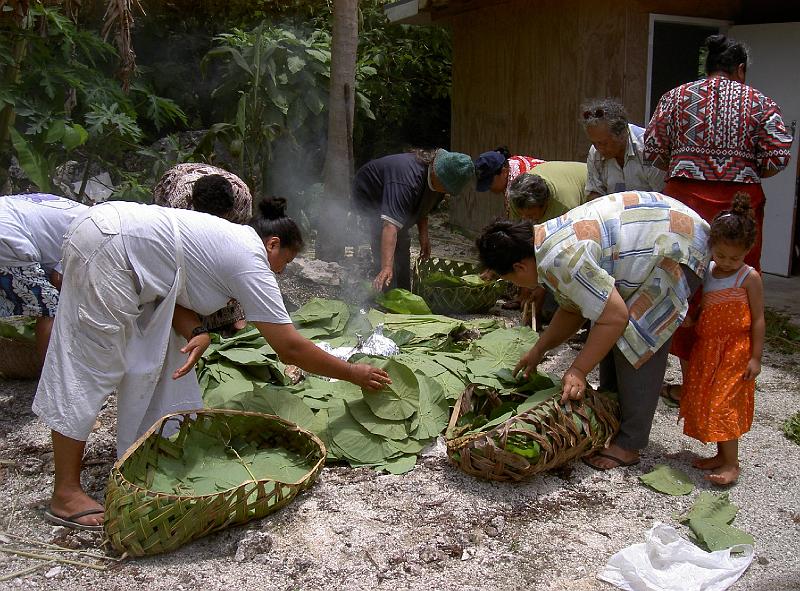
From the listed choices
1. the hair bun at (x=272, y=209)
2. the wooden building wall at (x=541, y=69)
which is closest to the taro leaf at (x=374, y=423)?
the hair bun at (x=272, y=209)

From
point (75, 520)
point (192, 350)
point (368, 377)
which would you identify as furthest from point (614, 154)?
point (75, 520)

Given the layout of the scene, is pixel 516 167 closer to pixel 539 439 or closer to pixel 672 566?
pixel 539 439

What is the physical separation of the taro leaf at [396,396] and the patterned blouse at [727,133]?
67.9 inches

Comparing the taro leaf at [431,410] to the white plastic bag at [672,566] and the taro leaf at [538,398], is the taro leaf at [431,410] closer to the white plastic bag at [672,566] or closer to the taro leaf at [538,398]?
the taro leaf at [538,398]

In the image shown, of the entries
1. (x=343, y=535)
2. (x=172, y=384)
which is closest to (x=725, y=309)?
(x=343, y=535)

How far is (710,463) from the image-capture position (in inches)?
131

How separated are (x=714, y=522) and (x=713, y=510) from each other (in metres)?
0.08

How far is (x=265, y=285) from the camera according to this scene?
2.79 m

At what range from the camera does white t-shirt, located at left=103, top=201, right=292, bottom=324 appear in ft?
9.16

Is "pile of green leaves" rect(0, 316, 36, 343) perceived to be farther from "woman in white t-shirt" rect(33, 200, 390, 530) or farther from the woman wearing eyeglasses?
the woman wearing eyeglasses

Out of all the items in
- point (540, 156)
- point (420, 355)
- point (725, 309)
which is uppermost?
point (540, 156)

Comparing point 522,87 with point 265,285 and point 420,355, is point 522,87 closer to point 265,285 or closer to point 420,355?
point 420,355

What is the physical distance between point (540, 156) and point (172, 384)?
5433 millimetres

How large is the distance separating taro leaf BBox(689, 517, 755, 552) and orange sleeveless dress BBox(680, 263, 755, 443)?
1.45 feet
